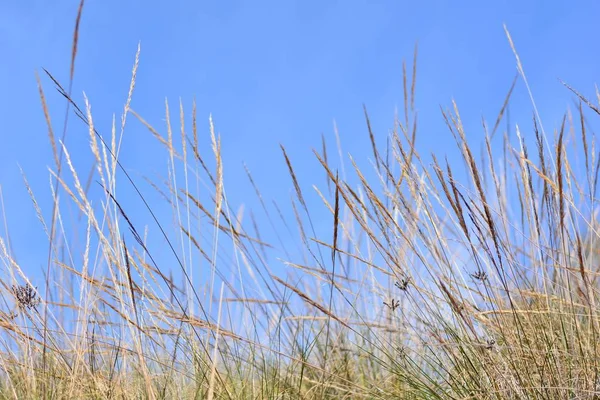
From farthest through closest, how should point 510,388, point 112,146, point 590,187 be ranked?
point 590,187 → point 112,146 → point 510,388

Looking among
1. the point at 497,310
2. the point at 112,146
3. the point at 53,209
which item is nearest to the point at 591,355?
the point at 497,310

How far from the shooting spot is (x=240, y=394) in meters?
1.73

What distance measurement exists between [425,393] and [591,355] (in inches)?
16.6

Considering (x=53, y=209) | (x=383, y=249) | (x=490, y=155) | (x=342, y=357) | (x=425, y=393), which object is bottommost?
(x=425, y=393)

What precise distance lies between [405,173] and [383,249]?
8.3 inches

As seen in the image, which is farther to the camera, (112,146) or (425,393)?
(425,393)

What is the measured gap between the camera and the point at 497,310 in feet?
4.85

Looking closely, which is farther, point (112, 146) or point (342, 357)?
point (342, 357)

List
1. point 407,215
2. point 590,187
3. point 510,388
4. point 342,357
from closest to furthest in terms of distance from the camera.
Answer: point 510,388
point 407,215
point 590,187
point 342,357

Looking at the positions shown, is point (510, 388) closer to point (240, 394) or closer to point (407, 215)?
point (407, 215)

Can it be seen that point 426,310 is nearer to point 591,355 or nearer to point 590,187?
point 591,355

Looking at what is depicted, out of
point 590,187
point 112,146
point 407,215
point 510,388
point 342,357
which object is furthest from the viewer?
point 342,357

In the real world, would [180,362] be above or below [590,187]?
below

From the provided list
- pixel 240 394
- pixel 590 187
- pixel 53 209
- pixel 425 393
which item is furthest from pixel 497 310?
pixel 53 209
